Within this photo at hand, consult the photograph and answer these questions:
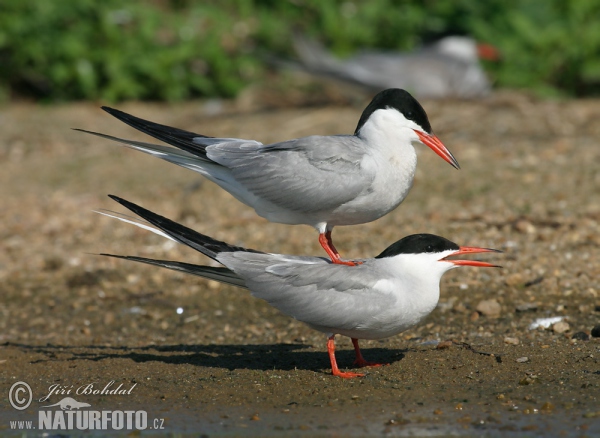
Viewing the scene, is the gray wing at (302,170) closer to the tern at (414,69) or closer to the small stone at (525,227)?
the small stone at (525,227)

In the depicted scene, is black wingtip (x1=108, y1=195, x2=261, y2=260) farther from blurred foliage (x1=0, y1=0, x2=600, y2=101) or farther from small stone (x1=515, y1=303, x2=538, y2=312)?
blurred foliage (x1=0, y1=0, x2=600, y2=101)

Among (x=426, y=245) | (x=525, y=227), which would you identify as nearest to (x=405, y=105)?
(x=426, y=245)

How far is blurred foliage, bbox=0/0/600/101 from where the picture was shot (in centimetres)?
953

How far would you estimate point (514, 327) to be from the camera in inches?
209

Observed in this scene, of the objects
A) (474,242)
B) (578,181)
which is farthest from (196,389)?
(578,181)

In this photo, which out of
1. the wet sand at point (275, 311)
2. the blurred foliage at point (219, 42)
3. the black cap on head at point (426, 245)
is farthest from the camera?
the blurred foliage at point (219, 42)

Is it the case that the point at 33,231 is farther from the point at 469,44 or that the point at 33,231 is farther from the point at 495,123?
the point at 469,44

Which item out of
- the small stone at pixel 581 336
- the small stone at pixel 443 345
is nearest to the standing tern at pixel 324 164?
the small stone at pixel 443 345

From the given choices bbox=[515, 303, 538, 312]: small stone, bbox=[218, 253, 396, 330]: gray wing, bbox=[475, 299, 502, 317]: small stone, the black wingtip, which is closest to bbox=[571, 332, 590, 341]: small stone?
bbox=[515, 303, 538, 312]: small stone

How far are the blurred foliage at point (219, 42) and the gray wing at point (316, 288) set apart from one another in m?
5.51

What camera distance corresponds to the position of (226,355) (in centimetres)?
514

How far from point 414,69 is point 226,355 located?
548 cm

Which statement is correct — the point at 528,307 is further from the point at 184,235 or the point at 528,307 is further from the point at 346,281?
the point at 184,235

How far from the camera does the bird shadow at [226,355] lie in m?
4.91
